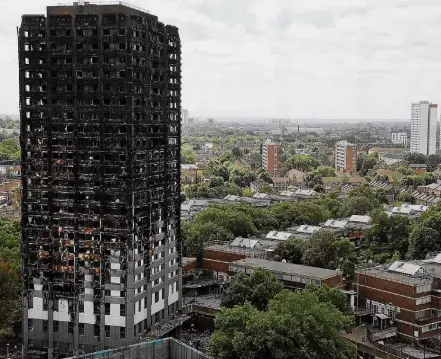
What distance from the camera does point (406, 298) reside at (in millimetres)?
45125

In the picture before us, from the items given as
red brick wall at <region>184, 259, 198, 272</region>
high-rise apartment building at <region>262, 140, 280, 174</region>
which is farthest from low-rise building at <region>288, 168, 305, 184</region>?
red brick wall at <region>184, 259, 198, 272</region>

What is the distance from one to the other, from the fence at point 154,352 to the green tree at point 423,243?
90.7 ft

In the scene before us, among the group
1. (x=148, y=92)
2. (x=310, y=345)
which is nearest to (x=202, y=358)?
(x=310, y=345)

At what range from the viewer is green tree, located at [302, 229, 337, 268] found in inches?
2167

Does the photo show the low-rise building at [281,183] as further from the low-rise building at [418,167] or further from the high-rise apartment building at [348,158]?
the low-rise building at [418,167]

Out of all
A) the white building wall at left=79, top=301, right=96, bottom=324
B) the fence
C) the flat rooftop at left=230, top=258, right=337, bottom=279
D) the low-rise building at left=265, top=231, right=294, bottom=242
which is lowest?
the fence

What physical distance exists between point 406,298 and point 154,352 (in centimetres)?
1758

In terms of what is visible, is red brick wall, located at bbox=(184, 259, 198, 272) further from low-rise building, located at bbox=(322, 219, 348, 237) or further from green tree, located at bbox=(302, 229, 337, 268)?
low-rise building, located at bbox=(322, 219, 348, 237)

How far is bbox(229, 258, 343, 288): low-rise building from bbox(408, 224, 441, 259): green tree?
1190 centimetres

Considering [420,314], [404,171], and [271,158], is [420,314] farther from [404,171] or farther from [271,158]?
[271,158]

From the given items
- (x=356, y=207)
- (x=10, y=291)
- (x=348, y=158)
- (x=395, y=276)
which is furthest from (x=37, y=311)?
(x=348, y=158)

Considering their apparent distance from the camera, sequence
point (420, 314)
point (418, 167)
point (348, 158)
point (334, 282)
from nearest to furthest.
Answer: point (420, 314) < point (334, 282) < point (418, 167) < point (348, 158)

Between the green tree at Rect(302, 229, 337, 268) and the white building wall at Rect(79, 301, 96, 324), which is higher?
the green tree at Rect(302, 229, 337, 268)

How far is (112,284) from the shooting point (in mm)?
41500
